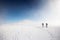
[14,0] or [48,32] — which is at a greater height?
[14,0]

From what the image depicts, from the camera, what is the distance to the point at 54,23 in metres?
1.62

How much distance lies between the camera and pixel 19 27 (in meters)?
1.59

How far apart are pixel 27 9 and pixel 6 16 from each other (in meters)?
0.37

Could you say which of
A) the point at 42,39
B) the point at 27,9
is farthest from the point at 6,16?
the point at 42,39

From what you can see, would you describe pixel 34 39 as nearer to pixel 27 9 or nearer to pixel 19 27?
pixel 19 27

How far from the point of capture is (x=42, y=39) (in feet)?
5.21

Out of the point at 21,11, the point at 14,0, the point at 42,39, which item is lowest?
the point at 42,39

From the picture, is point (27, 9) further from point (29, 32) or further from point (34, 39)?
point (34, 39)

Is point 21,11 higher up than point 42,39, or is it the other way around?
point 21,11

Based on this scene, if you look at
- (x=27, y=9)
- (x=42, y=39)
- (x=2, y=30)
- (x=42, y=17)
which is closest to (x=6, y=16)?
(x=2, y=30)

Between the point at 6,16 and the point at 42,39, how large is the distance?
710 mm

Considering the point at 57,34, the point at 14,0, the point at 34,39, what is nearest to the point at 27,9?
the point at 14,0

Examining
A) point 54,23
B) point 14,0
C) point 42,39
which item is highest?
point 14,0

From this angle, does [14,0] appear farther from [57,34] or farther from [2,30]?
[57,34]
